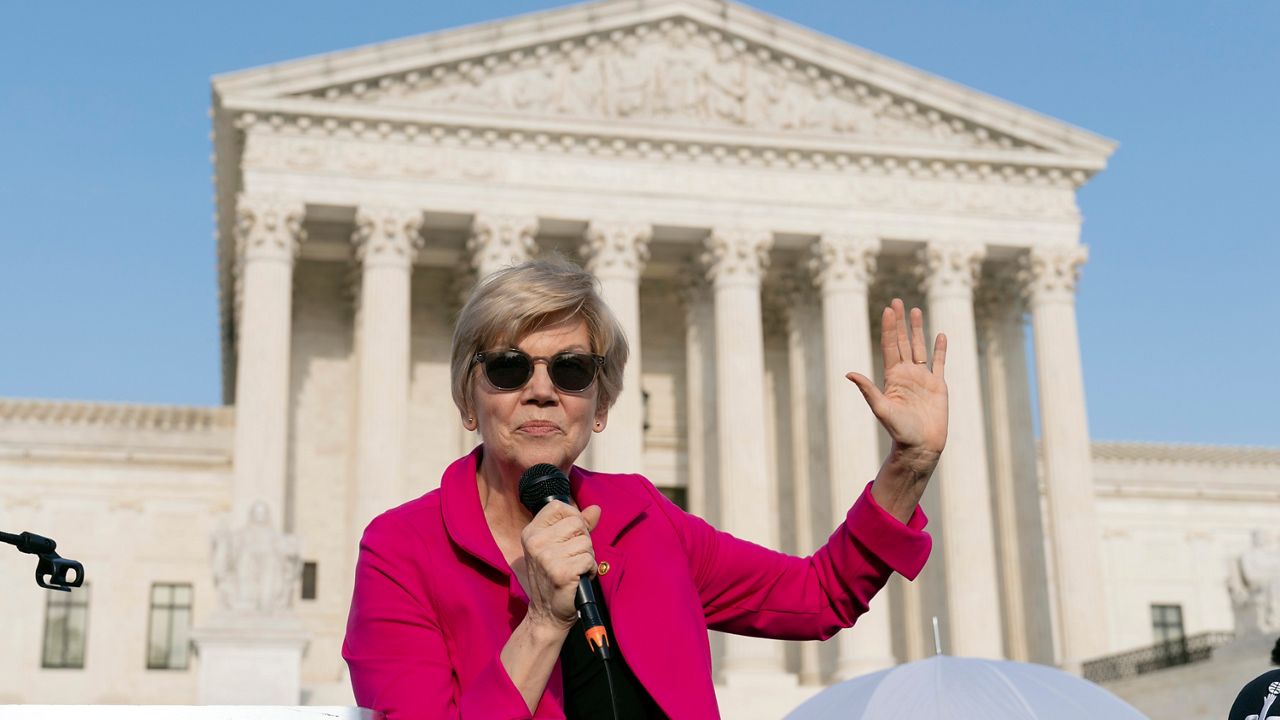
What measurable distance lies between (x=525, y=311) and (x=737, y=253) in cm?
3481

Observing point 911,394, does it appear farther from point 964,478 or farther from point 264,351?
point 964,478

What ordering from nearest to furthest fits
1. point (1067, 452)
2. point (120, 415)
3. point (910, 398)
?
point (910, 398), point (1067, 452), point (120, 415)

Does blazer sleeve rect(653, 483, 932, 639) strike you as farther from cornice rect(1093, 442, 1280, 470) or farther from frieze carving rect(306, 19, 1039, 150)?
cornice rect(1093, 442, 1280, 470)

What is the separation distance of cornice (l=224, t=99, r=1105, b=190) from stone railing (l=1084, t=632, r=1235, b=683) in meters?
13.1

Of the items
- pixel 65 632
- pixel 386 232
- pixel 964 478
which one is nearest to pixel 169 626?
pixel 65 632

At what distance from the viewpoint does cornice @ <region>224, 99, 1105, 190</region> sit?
36406mm

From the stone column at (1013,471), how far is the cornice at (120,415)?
21.7 metres

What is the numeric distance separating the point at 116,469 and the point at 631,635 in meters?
40.8

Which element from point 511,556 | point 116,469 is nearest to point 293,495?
point 116,469

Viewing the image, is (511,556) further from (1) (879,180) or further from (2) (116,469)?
(2) (116,469)

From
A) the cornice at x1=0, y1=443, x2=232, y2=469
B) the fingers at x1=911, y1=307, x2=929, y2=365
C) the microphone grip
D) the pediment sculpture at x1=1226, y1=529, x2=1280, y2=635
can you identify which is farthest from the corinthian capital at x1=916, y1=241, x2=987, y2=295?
the microphone grip

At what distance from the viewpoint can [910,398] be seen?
4145 mm

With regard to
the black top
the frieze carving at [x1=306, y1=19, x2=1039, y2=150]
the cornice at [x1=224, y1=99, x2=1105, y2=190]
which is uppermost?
the frieze carving at [x1=306, y1=19, x2=1039, y2=150]

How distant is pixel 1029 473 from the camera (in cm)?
4072
